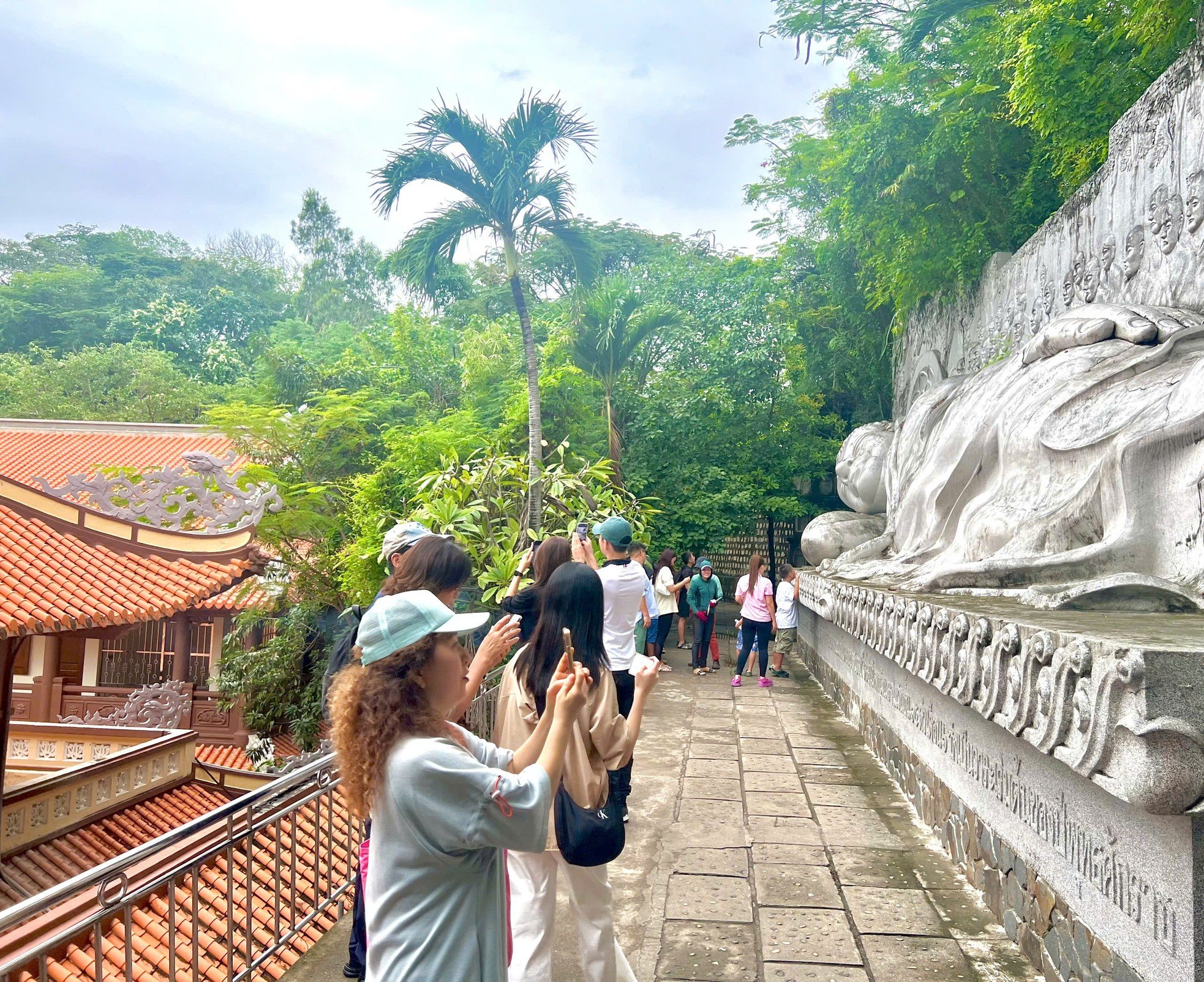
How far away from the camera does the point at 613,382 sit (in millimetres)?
13281

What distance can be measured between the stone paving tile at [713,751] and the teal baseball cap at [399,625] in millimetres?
4530

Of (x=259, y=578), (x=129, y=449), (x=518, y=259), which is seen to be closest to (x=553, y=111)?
(x=518, y=259)

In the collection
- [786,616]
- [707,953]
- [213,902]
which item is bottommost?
[213,902]

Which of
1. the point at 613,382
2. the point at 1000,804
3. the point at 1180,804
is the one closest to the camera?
the point at 1180,804

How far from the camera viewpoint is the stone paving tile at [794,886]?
3.38 metres

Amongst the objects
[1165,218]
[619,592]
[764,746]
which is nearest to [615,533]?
[619,592]

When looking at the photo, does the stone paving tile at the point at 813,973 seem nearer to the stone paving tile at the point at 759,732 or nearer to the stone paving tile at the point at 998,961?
the stone paving tile at the point at 998,961

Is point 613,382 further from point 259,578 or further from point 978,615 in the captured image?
point 978,615

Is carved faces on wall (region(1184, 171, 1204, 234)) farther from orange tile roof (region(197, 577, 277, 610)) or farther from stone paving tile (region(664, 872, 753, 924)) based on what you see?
orange tile roof (region(197, 577, 277, 610))

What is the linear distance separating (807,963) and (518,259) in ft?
25.1

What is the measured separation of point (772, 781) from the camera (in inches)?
203

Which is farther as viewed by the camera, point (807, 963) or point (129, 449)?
point (129, 449)

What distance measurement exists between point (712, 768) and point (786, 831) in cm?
121

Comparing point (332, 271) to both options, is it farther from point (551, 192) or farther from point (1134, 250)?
point (1134, 250)
